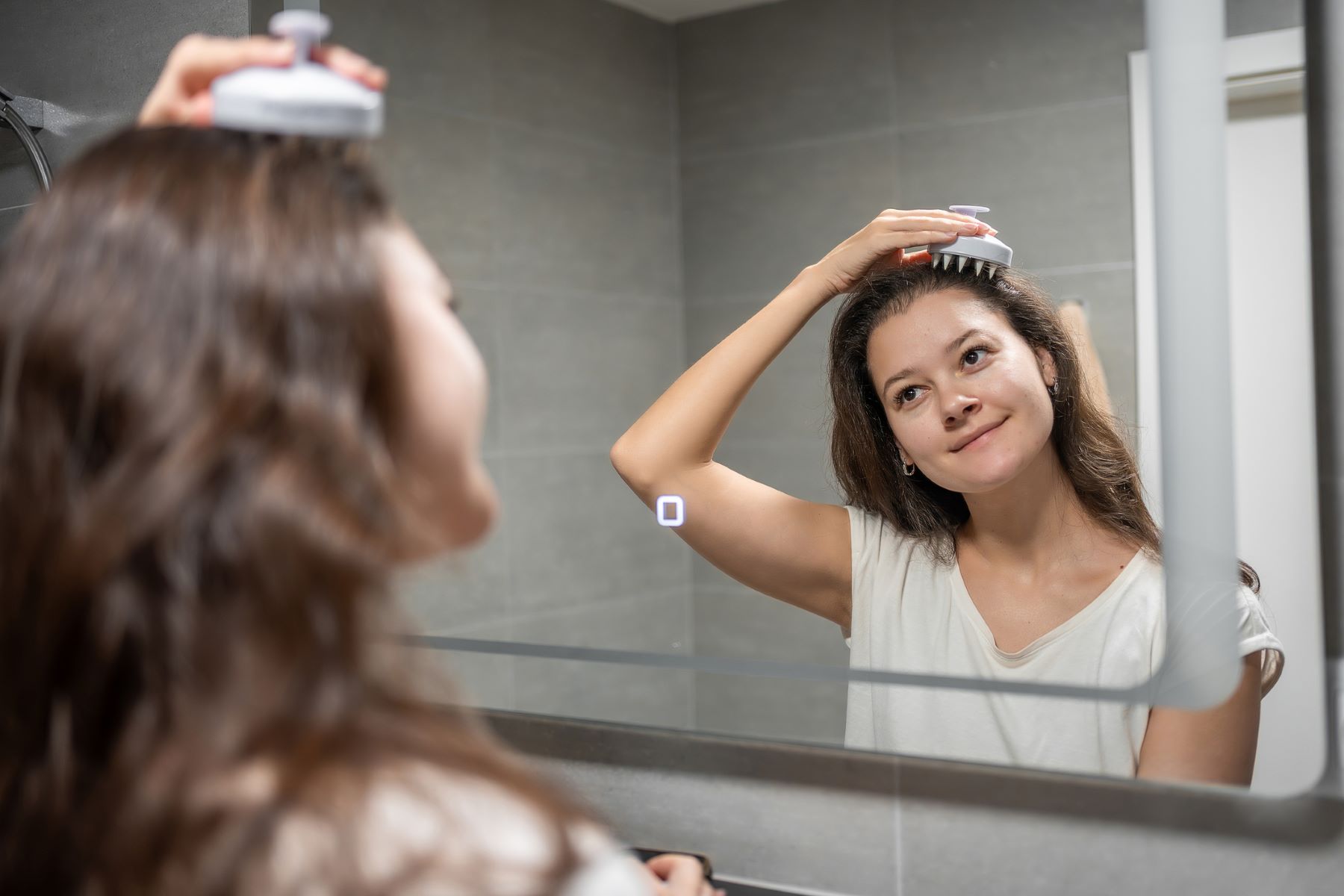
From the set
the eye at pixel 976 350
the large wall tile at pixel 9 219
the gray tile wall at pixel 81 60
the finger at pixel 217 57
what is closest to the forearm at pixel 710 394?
the eye at pixel 976 350

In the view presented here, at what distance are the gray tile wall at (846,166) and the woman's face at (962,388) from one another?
50 millimetres

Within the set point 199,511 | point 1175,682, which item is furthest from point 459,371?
point 1175,682

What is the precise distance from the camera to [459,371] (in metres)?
0.52

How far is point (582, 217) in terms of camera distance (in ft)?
3.25

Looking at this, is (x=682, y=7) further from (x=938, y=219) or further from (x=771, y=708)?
(x=771, y=708)

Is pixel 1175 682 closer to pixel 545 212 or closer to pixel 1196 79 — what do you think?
pixel 1196 79

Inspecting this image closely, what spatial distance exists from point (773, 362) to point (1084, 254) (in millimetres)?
254

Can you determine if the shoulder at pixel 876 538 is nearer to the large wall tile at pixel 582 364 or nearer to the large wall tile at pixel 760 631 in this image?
the large wall tile at pixel 760 631

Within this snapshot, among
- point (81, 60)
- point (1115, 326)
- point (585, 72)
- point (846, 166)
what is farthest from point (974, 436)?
point (81, 60)

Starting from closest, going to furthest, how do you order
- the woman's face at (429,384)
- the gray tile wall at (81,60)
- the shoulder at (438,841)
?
the shoulder at (438,841) → the woman's face at (429,384) → the gray tile wall at (81,60)

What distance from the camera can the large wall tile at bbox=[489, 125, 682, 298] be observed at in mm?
958

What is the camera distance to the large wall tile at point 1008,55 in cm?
81

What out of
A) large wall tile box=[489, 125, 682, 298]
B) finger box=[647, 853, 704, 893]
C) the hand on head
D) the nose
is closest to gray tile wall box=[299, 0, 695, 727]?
large wall tile box=[489, 125, 682, 298]

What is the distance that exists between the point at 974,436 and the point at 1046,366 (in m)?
0.07
